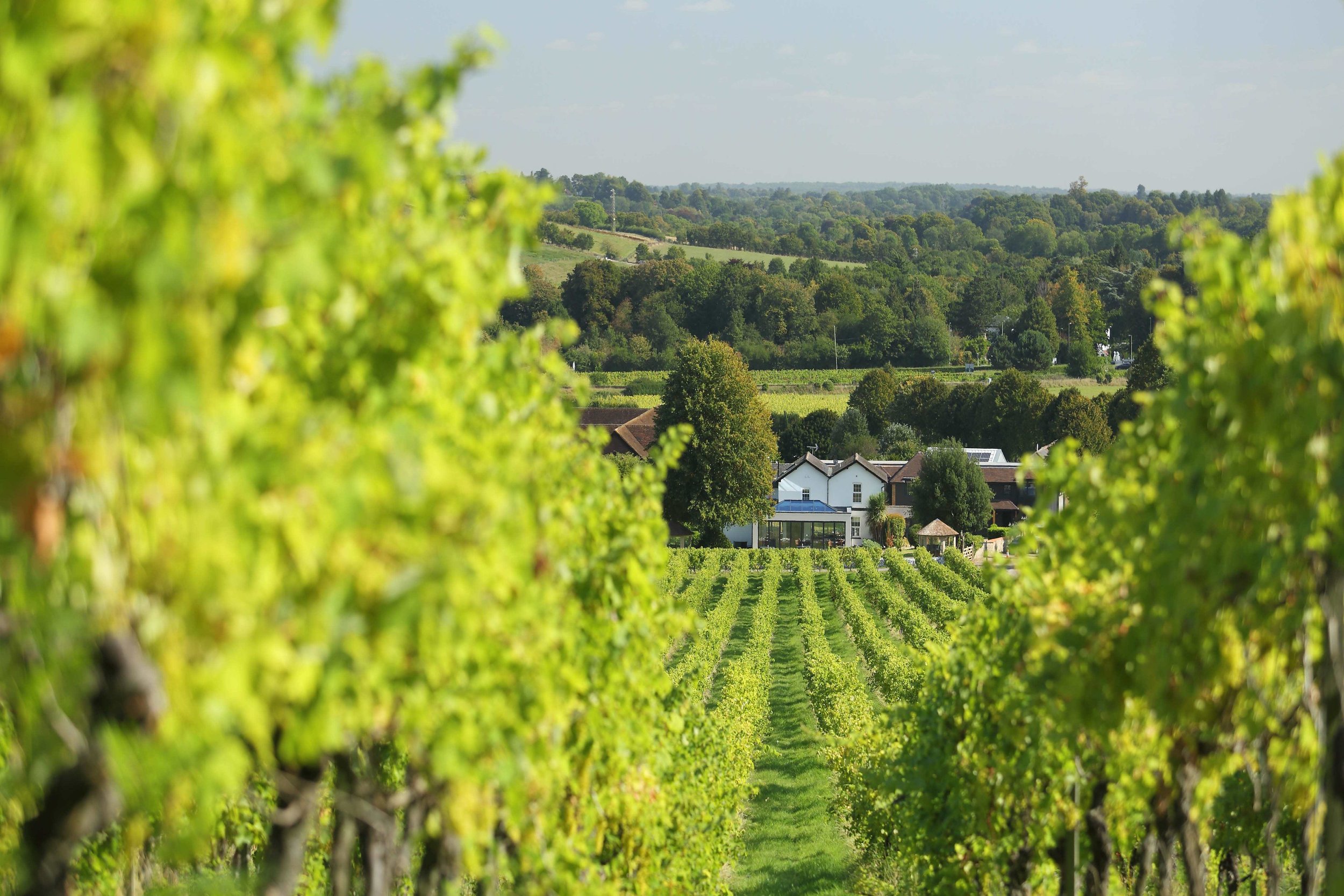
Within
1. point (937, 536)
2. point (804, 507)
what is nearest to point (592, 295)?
point (804, 507)

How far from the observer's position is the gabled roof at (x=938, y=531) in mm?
52844

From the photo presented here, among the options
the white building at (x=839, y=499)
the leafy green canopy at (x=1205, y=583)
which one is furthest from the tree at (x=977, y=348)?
the leafy green canopy at (x=1205, y=583)

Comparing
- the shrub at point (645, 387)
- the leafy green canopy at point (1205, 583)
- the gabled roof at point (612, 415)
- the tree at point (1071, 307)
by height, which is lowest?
the gabled roof at point (612, 415)

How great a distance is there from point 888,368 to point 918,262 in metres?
78.9

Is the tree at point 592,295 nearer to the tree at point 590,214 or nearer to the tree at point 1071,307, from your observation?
the tree at point 1071,307

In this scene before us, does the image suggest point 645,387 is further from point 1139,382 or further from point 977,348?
point 1139,382

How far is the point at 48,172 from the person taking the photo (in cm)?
214

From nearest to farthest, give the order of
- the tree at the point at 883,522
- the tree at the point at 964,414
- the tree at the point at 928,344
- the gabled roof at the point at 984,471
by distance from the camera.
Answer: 1. the tree at the point at 883,522
2. the gabled roof at the point at 984,471
3. the tree at the point at 964,414
4. the tree at the point at 928,344

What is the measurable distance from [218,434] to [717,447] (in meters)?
50.4

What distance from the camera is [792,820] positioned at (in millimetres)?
20156

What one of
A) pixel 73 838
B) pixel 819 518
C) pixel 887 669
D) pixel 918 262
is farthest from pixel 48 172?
pixel 918 262

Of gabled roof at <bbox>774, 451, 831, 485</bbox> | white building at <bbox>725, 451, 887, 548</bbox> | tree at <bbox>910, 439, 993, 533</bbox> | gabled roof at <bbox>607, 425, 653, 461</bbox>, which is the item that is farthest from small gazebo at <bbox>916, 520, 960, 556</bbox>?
gabled roof at <bbox>607, 425, 653, 461</bbox>

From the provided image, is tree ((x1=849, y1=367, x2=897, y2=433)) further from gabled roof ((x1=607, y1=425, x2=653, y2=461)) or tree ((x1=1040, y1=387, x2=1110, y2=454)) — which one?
gabled roof ((x1=607, y1=425, x2=653, y2=461))

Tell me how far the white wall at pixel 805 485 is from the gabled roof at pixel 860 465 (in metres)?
0.41
